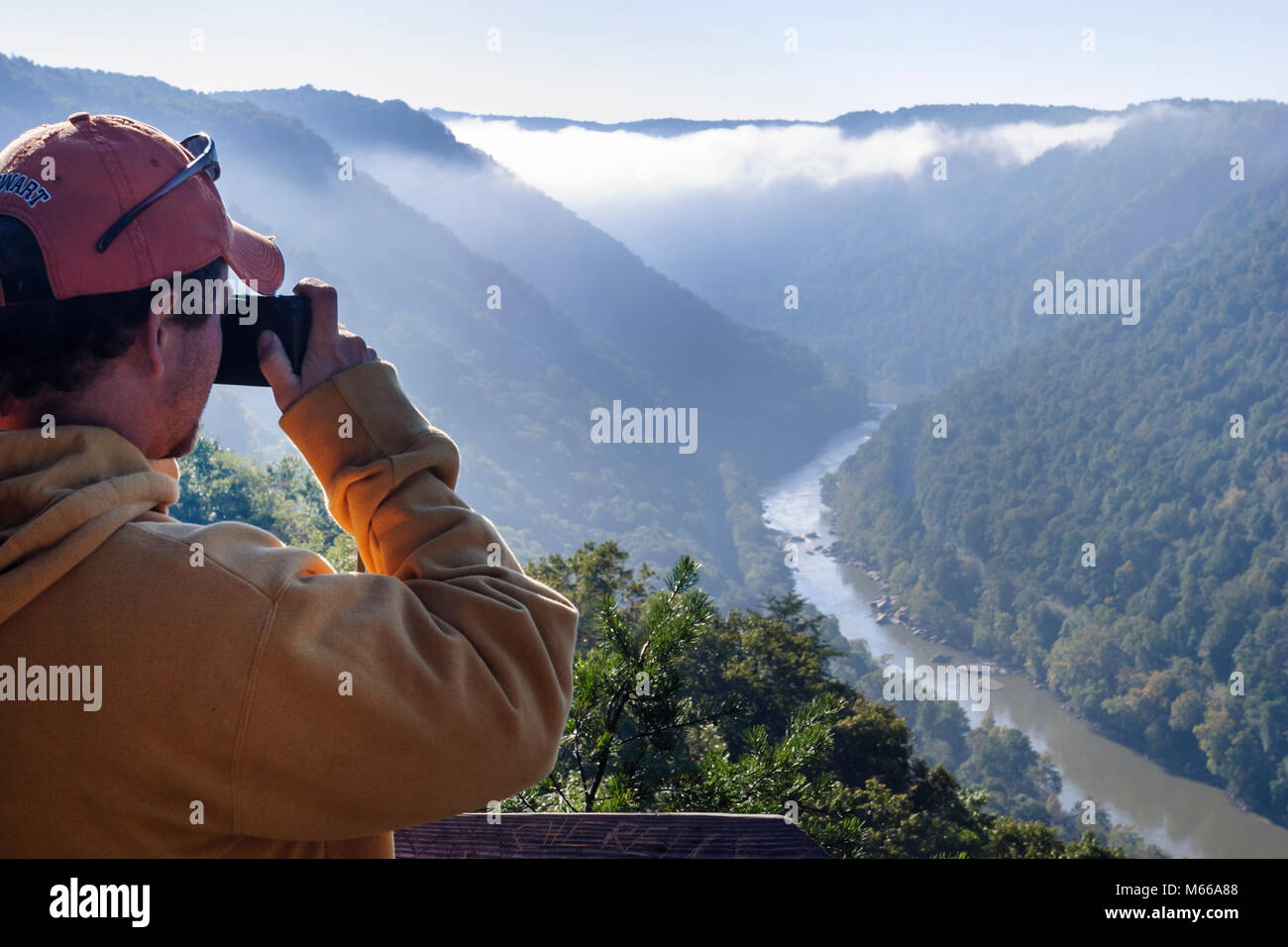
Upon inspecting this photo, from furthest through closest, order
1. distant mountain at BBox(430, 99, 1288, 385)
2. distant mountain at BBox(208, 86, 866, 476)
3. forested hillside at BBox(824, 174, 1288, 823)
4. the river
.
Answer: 1. distant mountain at BBox(430, 99, 1288, 385)
2. distant mountain at BBox(208, 86, 866, 476)
3. forested hillside at BBox(824, 174, 1288, 823)
4. the river

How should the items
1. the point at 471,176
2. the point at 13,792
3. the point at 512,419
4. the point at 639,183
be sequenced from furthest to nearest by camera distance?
the point at 639,183 → the point at 471,176 → the point at 512,419 → the point at 13,792

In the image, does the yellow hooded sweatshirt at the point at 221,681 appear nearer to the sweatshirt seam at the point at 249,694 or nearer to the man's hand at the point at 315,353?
the sweatshirt seam at the point at 249,694

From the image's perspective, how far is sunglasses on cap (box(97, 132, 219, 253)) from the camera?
0.95 m

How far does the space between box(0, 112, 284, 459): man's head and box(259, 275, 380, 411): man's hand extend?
65 mm

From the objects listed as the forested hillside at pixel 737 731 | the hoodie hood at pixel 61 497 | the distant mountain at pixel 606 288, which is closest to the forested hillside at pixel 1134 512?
the distant mountain at pixel 606 288

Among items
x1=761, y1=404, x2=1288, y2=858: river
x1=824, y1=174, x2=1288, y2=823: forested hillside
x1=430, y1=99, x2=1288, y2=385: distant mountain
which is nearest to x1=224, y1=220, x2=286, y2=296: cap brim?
x1=761, y1=404, x2=1288, y2=858: river

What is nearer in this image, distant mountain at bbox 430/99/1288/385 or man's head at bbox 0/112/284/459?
man's head at bbox 0/112/284/459

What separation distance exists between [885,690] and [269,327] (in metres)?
56.4

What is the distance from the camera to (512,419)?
10506cm

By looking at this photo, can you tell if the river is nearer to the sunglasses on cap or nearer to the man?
the man

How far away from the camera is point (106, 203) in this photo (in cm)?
98

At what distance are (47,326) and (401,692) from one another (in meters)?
0.49
